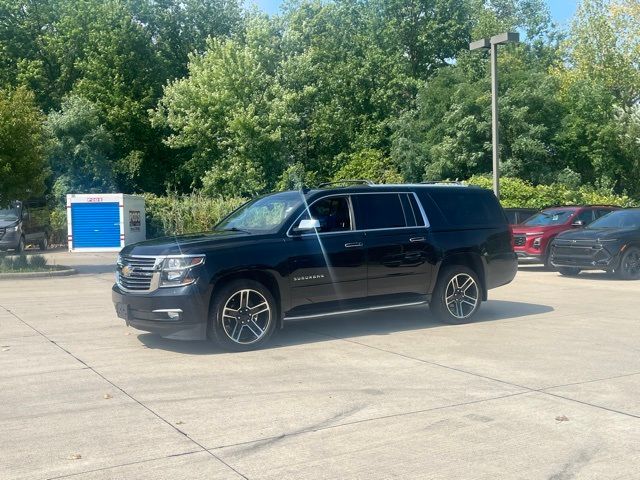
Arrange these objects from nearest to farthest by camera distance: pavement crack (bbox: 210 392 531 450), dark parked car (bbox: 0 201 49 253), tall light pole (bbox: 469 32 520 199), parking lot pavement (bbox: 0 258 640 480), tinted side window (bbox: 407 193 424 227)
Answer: parking lot pavement (bbox: 0 258 640 480)
pavement crack (bbox: 210 392 531 450)
tinted side window (bbox: 407 193 424 227)
tall light pole (bbox: 469 32 520 199)
dark parked car (bbox: 0 201 49 253)

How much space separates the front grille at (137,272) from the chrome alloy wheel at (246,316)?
96 centimetres

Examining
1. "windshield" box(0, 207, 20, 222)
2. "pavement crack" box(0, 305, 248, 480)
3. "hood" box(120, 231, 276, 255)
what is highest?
"windshield" box(0, 207, 20, 222)

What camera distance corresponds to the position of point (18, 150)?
1947 centimetres

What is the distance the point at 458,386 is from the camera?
7.05 metres

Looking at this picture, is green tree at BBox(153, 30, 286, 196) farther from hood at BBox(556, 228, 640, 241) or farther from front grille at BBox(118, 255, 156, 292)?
front grille at BBox(118, 255, 156, 292)

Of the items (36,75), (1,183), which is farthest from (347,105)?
(1,183)

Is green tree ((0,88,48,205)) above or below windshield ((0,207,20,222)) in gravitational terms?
above

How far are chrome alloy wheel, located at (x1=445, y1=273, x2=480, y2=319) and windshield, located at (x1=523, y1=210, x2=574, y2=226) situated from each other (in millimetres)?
10293

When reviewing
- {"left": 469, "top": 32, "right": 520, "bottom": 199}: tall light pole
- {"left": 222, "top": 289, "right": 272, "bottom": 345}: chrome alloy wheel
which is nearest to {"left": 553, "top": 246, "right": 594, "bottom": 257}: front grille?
{"left": 469, "top": 32, "right": 520, "bottom": 199}: tall light pole

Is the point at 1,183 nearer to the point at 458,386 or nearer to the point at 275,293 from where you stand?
the point at 275,293

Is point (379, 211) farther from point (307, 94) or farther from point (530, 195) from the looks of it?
point (307, 94)

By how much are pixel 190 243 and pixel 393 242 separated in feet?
9.12

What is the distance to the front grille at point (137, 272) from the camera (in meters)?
8.74

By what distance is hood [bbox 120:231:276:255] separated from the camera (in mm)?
8633
